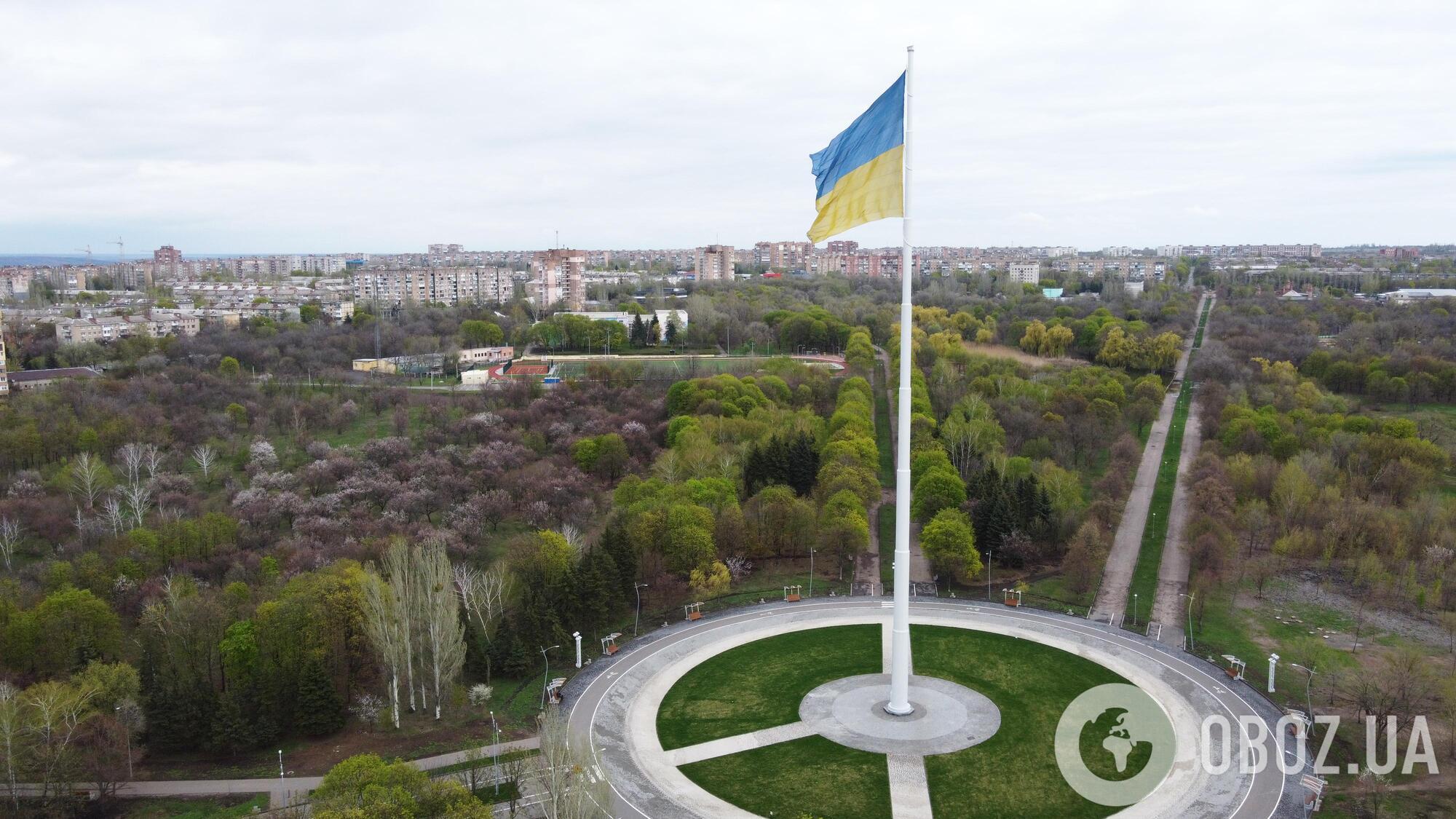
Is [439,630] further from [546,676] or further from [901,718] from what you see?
[901,718]

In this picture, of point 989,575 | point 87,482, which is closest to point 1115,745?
point 989,575

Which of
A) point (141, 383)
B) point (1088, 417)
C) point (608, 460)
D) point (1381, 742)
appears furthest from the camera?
point (141, 383)

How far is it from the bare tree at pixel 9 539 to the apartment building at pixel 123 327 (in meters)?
59.0

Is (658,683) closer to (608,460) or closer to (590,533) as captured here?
(590,533)

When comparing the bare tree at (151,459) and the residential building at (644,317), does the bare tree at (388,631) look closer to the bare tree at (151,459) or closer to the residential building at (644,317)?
the bare tree at (151,459)

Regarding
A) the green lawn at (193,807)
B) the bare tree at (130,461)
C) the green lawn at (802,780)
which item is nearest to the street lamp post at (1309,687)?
the green lawn at (802,780)

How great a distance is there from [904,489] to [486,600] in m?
16.0

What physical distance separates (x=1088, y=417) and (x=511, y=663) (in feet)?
139

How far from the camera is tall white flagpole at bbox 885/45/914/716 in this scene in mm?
21797

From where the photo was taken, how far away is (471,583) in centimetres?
3238

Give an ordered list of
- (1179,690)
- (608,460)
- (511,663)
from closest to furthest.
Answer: (1179,690) < (511,663) < (608,460)

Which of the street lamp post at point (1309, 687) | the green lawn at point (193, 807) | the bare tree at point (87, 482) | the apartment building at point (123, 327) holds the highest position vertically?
the apartment building at point (123, 327)

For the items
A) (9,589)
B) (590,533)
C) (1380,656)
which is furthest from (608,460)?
(1380,656)

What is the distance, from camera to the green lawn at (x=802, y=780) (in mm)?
23047
